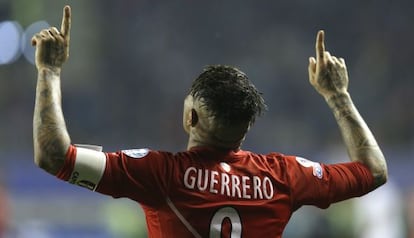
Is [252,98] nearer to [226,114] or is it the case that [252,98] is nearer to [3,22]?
[226,114]

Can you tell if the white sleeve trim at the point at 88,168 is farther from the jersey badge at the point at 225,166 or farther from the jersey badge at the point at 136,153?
the jersey badge at the point at 225,166

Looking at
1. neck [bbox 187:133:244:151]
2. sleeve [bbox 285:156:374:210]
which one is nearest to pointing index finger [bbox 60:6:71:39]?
neck [bbox 187:133:244:151]

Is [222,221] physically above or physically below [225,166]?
below

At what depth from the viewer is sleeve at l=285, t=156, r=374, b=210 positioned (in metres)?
2.95

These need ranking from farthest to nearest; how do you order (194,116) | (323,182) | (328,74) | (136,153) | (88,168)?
(328,74), (323,182), (194,116), (136,153), (88,168)

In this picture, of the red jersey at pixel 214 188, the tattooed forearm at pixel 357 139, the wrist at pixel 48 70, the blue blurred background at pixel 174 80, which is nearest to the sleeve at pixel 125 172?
the red jersey at pixel 214 188

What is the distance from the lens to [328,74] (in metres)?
3.29

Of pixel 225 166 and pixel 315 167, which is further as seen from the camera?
pixel 315 167

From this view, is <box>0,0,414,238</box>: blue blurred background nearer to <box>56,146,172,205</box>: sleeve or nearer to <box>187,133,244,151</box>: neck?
<box>187,133,244,151</box>: neck

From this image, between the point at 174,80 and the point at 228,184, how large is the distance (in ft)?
30.6

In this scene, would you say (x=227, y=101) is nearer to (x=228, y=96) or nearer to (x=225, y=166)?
(x=228, y=96)

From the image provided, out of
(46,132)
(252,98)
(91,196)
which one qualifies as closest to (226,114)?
(252,98)

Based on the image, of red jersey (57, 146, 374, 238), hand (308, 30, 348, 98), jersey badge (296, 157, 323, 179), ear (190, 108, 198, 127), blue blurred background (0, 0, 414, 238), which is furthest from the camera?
blue blurred background (0, 0, 414, 238)

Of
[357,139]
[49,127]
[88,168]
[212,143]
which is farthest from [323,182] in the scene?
[49,127]
